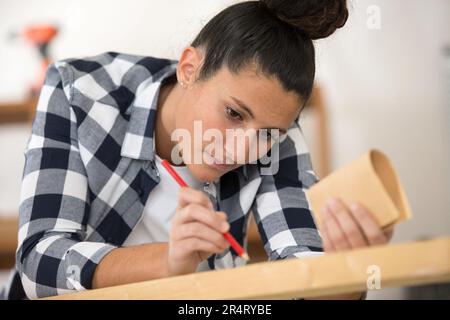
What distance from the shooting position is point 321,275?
20.7 inches

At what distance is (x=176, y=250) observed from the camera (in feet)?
2.26

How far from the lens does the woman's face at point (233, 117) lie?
0.87 meters

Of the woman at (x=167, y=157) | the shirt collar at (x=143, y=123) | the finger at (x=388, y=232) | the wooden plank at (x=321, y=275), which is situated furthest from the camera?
the shirt collar at (x=143, y=123)

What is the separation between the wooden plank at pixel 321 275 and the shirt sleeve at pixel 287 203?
39 cm

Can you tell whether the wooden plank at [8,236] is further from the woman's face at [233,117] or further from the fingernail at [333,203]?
the fingernail at [333,203]

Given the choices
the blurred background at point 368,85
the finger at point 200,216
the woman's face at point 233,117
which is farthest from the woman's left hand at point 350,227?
the blurred background at point 368,85

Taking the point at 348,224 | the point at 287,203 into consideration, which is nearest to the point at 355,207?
the point at 348,224

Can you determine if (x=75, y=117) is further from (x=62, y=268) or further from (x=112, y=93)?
(x=62, y=268)

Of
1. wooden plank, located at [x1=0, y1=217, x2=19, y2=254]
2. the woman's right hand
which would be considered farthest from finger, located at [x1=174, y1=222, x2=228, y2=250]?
wooden plank, located at [x1=0, y1=217, x2=19, y2=254]

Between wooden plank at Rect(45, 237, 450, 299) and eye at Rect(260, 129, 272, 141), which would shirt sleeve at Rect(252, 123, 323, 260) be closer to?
eye at Rect(260, 129, 272, 141)

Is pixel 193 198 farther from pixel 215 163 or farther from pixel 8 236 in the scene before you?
pixel 8 236

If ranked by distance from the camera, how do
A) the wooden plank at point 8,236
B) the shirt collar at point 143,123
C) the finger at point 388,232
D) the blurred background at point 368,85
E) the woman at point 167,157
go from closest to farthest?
1. the finger at point 388,232
2. the woman at point 167,157
3. the shirt collar at point 143,123
4. the wooden plank at point 8,236
5. the blurred background at point 368,85
